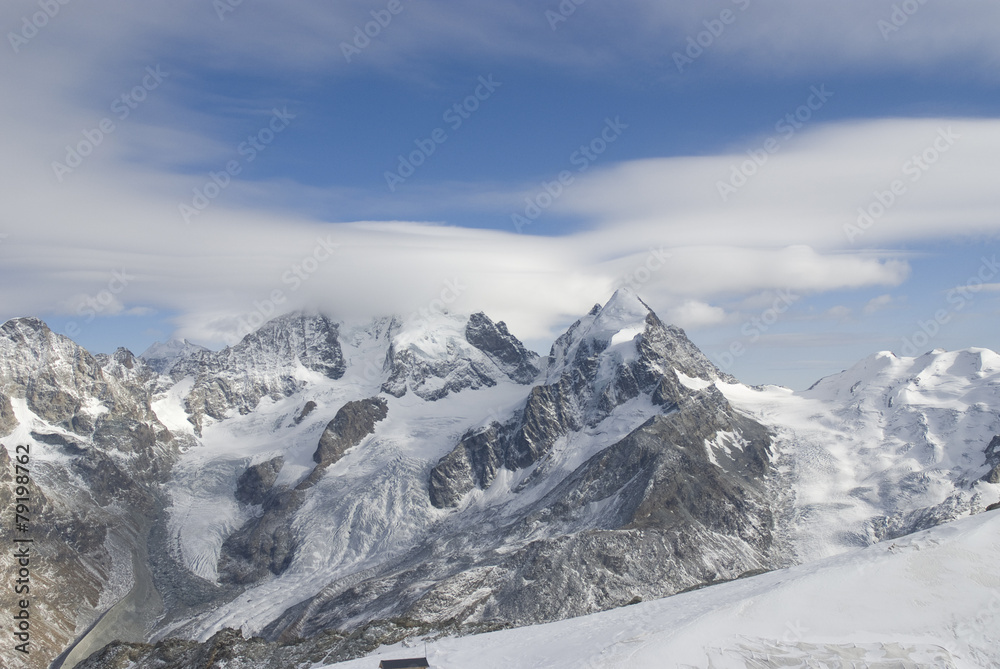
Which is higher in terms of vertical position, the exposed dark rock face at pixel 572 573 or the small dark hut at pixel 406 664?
the exposed dark rock face at pixel 572 573

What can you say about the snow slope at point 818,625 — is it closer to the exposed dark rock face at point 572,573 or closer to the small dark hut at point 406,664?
the small dark hut at point 406,664

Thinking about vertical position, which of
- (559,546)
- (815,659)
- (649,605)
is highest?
(559,546)

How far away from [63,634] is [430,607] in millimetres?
118108

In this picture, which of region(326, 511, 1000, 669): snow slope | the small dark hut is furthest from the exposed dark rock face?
region(326, 511, 1000, 669): snow slope

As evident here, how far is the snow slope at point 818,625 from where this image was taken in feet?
173

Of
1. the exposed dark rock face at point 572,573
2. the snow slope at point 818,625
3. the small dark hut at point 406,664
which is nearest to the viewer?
the snow slope at point 818,625

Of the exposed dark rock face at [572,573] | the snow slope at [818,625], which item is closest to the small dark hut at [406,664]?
the snow slope at [818,625]

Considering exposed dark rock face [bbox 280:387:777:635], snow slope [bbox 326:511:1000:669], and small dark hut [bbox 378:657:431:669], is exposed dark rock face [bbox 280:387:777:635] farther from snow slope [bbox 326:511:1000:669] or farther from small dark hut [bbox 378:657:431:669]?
snow slope [bbox 326:511:1000:669]

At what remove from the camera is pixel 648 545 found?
176000mm

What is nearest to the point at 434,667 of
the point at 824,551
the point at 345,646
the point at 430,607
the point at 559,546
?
the point at 345,646

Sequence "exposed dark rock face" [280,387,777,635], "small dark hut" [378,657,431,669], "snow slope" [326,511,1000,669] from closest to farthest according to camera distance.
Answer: "snow slope" [326,511,1000,669] → "small dark hut" [378,657,431,669] → "exposed dark rock face" [280,387,777,635]

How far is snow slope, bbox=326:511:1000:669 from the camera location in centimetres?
5275

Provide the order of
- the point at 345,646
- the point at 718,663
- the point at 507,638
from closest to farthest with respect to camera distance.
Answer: the point at 718,663, the point at 507,638, the point at 345,646

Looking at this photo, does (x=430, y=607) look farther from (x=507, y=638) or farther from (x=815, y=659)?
(x=815, y=659)
